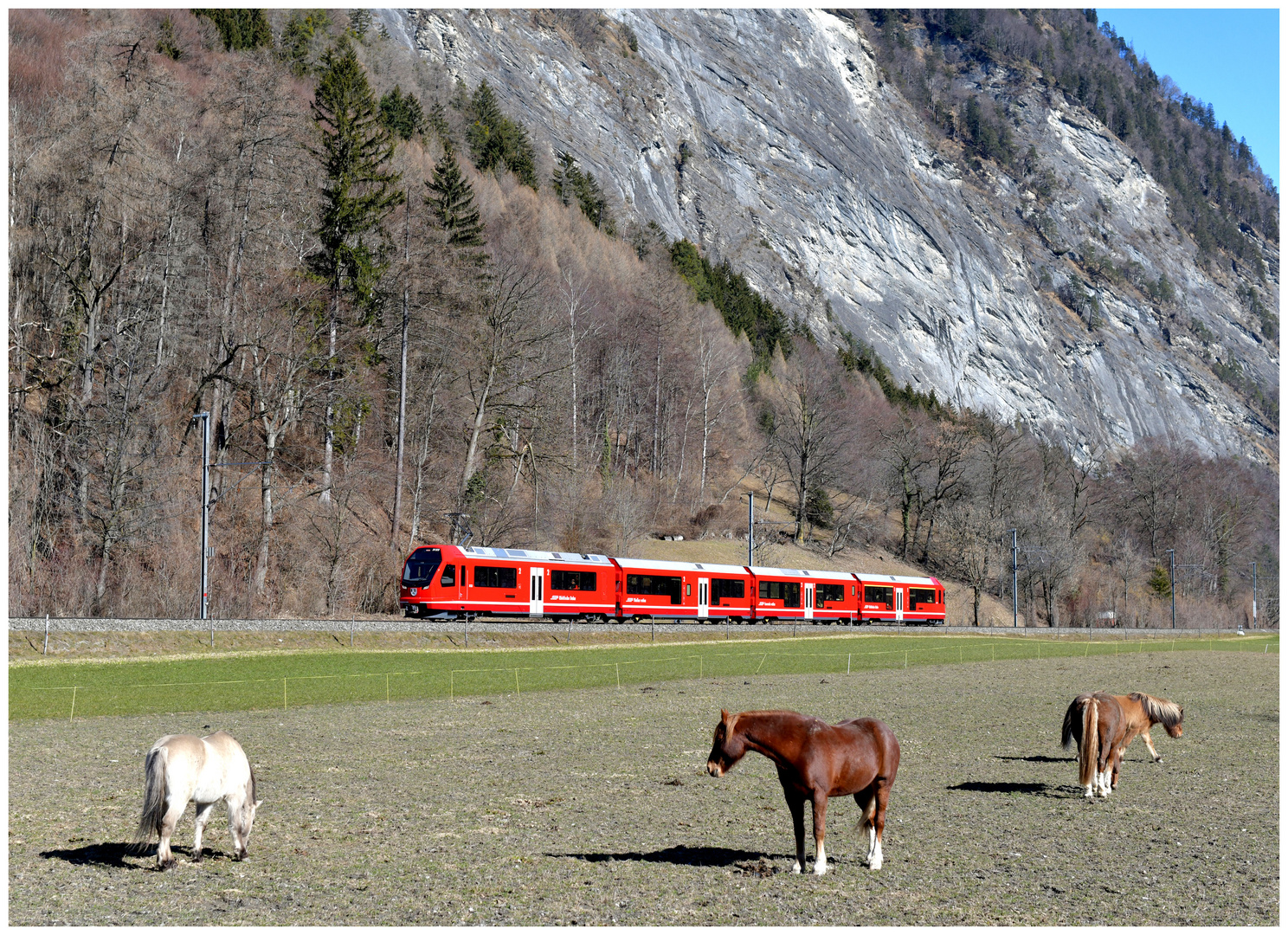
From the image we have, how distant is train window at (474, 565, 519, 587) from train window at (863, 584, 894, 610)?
2890 centimetres

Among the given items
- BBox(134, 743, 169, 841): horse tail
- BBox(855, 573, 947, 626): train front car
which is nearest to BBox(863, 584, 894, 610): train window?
BBox(855, 573, 947, 626): train front car

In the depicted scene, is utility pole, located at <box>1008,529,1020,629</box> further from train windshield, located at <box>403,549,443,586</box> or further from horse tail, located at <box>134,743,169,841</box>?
horse tail, located at <box>134,743,169,841</box>

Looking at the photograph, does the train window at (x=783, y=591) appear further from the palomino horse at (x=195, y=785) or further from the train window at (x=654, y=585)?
the palomino horse at (x=195, y=785)

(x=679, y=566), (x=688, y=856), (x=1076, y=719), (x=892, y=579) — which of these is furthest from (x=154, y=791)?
(x=892, y=579)

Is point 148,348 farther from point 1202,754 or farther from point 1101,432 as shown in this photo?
point 1101,432

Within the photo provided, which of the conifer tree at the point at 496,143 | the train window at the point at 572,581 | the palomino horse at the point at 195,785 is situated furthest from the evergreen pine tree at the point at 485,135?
the palomino horse at the point at 195,785

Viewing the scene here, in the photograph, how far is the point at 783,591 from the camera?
63.4 meters

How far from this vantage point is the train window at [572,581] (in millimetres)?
50188

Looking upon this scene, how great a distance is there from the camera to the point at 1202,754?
20.3 metres

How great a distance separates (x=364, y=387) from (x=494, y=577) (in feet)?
75.7

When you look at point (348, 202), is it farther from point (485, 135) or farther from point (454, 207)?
point (485, 135)

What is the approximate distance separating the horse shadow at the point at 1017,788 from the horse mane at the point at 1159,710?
249 centimetres

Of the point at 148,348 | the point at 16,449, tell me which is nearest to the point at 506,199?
the point at 148,348

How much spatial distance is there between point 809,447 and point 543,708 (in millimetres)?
78035
